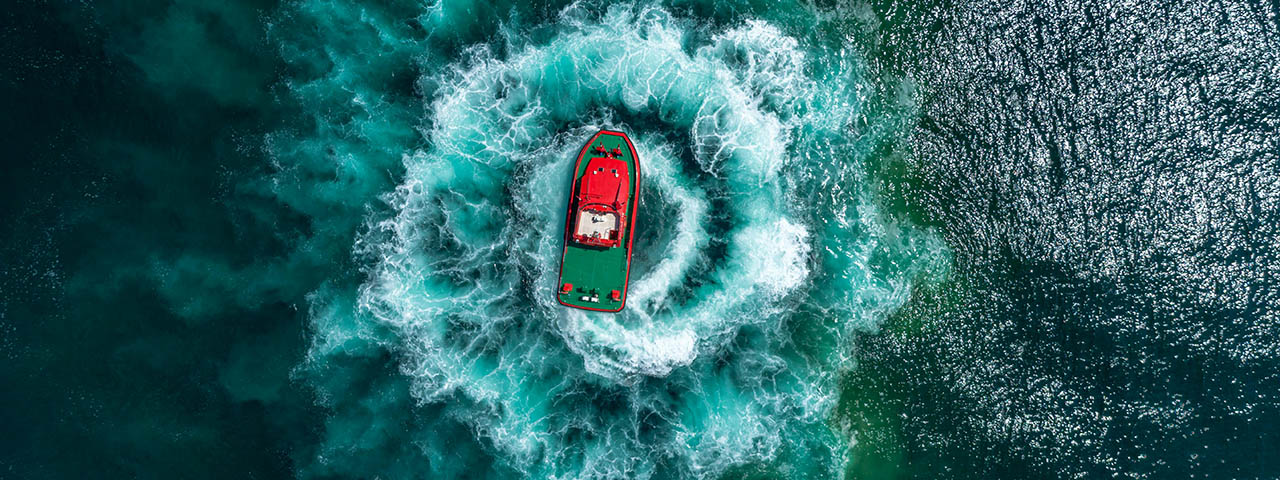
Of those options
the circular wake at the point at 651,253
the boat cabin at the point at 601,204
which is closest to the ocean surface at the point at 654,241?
the circular wake at the point at 651,253

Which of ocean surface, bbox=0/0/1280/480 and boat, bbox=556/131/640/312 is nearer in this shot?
boat, bbox=556/131/640/312

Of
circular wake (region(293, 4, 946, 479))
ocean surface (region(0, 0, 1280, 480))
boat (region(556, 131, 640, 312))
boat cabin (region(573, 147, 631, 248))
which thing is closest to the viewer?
Result: boat cabin (region(573, 147, 631, 248))

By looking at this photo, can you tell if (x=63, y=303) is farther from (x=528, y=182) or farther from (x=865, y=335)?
(x=865, y=335)

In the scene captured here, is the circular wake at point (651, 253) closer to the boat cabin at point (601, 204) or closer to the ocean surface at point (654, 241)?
the ocean surface at point (654, 241)

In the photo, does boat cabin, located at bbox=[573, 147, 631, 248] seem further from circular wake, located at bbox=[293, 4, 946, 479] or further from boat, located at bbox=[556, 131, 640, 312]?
circular wake, located at bbox=[293, 4, 946, 479]

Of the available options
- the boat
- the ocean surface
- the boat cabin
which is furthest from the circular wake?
the boat cabin

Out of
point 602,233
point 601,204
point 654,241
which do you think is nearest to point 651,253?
point 654,241

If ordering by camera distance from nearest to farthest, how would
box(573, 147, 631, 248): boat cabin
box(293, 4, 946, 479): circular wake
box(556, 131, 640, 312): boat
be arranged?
box(573, 147, 631, 248): boat cabin < box(556, 131, 640, 312): boat < box(293, 4, 946, 479): circular wake

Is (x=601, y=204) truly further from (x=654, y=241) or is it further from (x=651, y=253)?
(x=651, y=253)
